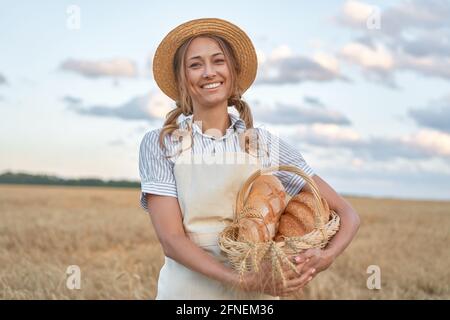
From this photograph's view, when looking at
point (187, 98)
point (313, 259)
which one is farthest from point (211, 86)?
point (313, 259)

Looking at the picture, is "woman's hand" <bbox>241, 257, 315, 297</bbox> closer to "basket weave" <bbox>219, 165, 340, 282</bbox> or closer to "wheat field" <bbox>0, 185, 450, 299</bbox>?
"basket weave" <bbox>219, 165, 340, 282</bbox>

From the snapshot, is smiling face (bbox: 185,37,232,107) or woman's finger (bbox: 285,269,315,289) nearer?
woman's finger (bbox: 285,269,315,289)

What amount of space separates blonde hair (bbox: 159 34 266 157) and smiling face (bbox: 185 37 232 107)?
3cm

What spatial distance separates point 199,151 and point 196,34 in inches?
20.6

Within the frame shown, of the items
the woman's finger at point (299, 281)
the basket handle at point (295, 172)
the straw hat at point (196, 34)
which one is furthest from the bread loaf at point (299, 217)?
the straw hat at point (196, 34)

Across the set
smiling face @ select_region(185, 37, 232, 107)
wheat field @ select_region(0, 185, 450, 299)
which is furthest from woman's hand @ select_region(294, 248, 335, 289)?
wheat field @ select_region(0, 185, 450, 299)

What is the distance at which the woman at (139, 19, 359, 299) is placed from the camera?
2.49 meters

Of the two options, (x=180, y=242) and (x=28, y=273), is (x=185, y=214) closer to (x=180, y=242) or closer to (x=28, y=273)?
(x=180, y=242)

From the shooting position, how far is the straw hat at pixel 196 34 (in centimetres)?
274

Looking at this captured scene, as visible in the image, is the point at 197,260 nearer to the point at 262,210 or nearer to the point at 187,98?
the point at 262,210

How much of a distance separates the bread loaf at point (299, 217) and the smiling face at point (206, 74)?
0.55 meters

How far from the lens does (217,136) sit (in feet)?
9.00

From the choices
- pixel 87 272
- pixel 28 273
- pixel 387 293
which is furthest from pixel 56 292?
Result: pixel 387 293
